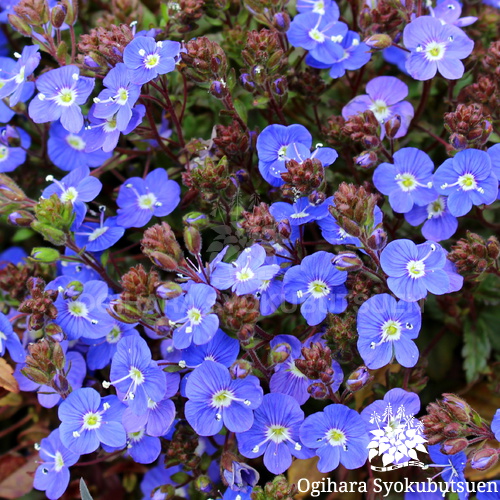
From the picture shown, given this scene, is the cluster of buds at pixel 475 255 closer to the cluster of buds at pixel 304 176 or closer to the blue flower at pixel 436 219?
the blue flower at pixel 436 219

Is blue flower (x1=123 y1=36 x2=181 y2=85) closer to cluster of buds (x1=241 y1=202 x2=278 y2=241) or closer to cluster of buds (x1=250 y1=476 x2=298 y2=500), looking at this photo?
cluster of buds (x1=241 y1=202 x2=278 y2=241)

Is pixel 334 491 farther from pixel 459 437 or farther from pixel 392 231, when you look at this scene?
pixel 392 231

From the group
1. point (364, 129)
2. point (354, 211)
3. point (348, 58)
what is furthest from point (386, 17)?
point (354, 211)

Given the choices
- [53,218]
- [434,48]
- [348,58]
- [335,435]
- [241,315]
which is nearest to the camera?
[241,315]

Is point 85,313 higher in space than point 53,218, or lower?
lower

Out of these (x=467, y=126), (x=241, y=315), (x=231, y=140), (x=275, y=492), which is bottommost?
(x=275, y=492)

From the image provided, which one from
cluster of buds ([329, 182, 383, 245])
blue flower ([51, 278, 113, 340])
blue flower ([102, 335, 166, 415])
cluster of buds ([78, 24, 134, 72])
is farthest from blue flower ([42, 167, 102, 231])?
cluster of buds ([329, 182, 383, 245])

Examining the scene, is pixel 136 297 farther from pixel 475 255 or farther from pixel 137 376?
pixel 475 255
